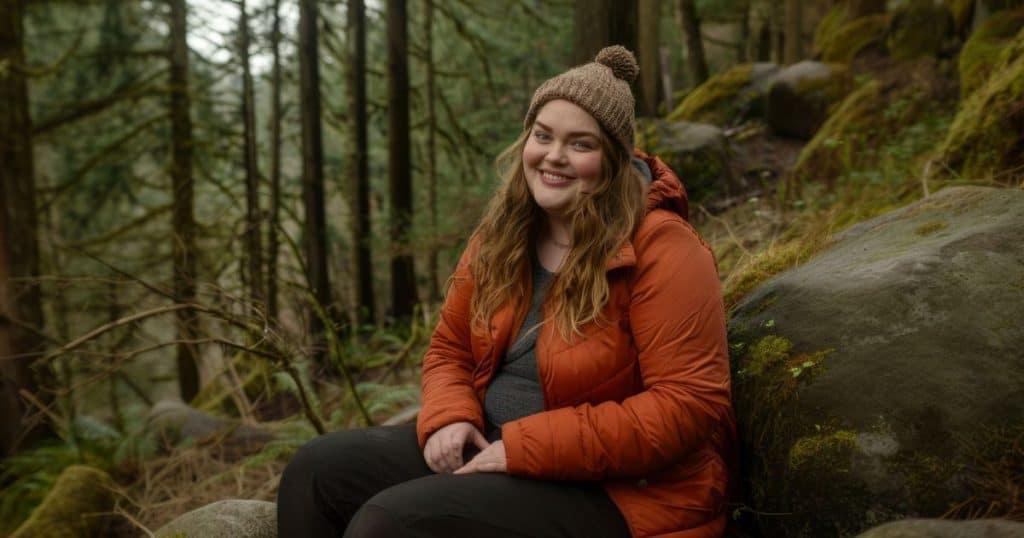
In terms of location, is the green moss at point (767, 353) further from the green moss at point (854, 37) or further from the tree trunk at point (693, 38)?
the tree trunk at point (693, 38)

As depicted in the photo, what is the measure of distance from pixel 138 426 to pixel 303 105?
566 centimetres

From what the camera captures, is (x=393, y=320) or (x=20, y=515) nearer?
(x=20, y=515)

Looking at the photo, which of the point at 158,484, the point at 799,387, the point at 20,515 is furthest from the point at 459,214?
the point at 799,387

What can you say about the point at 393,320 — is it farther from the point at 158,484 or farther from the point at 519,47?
the point at 519,47

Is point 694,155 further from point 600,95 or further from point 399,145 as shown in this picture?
point 600,95

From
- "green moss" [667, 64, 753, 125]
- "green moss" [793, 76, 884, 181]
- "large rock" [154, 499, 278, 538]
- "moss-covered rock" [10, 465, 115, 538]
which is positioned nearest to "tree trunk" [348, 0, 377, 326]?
"green moss" [667, 64, 753, 125]

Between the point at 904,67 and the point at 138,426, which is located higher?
the point at 904,67

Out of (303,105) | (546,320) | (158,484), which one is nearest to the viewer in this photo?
(546,320)

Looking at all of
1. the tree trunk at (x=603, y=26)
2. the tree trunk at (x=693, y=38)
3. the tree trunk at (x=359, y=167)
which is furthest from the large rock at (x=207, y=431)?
the tree trunk at (x=693, y=38)

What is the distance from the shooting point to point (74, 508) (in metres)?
4.41

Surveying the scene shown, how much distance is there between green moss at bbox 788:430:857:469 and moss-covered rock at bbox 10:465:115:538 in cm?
375

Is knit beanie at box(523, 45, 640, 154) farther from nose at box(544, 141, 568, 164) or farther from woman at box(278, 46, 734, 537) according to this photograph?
nose at box(544, 141, 568, 164)

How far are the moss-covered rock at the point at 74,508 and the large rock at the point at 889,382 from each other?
3.70m

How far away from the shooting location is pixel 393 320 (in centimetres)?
973
